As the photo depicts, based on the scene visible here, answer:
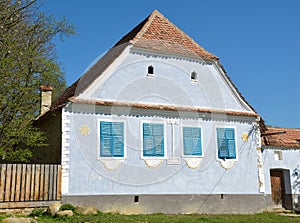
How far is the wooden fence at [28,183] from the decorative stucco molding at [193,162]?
536 cm

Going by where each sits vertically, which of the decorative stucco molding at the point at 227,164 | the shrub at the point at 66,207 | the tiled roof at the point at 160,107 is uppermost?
the tiled roof at the point at 160,107

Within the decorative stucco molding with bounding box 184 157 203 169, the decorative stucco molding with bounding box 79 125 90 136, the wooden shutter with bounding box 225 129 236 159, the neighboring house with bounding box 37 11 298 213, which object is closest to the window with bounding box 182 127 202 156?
the neighboring house with bounding box 37 11 298 213

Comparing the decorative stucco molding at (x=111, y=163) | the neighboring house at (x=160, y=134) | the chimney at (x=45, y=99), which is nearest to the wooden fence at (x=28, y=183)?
the neighboring house at (x=160, y=134)

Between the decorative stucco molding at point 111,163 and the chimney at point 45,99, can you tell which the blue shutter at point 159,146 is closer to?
the decorative stucco molding at point 111,163

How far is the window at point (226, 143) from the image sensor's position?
671 inches

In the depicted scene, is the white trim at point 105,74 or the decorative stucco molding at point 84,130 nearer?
the decorative stucco molding at point 84,130

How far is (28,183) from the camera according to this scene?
13516mm

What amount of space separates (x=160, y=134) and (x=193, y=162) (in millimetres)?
1889

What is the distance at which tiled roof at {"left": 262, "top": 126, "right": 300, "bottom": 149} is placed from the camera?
757 inches

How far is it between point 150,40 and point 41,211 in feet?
28.1

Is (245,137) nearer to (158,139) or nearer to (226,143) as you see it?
(226,143)

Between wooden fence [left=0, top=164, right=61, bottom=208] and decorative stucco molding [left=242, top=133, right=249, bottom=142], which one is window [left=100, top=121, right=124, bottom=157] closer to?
wooden fence [left=0, top=164, right=61, bottom=208]

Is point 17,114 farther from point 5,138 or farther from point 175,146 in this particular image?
point 175,146

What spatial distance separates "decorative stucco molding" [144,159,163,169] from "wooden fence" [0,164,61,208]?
3550 millimetres
